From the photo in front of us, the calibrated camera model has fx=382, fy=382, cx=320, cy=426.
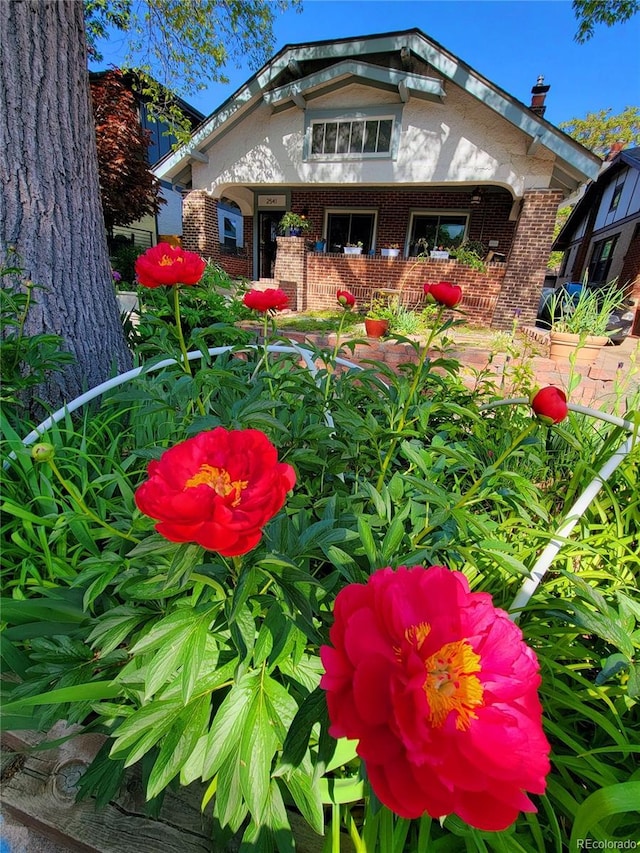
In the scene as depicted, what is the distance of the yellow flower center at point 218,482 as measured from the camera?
1.58 feet

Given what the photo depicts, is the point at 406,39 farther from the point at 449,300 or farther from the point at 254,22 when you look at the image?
the point at 449,300

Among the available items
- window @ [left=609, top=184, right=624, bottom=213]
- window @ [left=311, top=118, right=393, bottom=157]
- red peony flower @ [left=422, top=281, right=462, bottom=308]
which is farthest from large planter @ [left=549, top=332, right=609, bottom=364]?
window @ [left=609, top=184, right=624, bottom=213]

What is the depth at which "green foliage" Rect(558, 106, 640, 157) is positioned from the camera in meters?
20.1

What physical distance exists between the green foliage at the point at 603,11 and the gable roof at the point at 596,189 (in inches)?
222

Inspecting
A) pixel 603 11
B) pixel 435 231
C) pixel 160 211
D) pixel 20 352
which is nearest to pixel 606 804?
pixel 20 352

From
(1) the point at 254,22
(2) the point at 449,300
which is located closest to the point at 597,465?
(2) the point at 449,300

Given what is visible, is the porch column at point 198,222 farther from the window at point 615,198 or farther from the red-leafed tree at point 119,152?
the window at point 615,198

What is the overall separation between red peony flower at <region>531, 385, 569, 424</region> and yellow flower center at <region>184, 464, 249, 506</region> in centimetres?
61

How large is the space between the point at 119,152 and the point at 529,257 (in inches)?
282

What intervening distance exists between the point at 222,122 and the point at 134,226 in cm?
571

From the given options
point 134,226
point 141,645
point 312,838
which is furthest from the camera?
point 134,226

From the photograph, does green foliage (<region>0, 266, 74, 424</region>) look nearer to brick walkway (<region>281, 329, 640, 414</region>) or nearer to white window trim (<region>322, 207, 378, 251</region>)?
brick walkway (<region>281, 329, 640, 414</region>)

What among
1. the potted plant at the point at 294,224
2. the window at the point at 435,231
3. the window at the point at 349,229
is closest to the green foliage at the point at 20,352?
the potted plant at the point at 294,224

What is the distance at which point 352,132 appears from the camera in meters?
6.96
